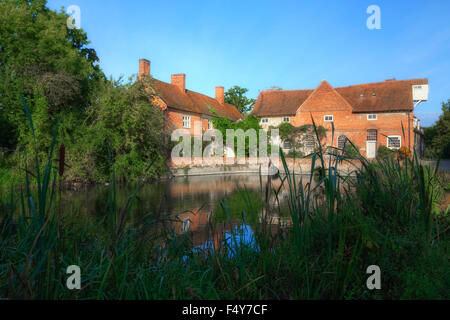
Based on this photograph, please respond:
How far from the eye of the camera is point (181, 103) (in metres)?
29.7

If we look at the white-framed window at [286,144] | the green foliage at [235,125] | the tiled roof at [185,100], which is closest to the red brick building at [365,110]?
the white-framed window at [286,144]

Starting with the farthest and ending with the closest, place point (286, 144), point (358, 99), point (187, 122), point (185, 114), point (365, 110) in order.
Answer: point (286, 144) → point (358, 99) → point (187, 122) → point (365, 110) → point (185, 114)

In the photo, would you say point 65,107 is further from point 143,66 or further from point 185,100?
point 185,100

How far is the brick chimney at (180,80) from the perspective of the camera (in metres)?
32.1

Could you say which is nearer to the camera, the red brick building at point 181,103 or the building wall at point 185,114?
the red brick building at point 181,103

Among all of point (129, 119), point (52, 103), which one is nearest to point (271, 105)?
point (129, 119)

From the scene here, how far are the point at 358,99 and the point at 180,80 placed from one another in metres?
17.6

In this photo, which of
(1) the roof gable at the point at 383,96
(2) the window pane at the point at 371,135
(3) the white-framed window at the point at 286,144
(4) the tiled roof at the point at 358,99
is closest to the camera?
(1) the roof gable at the point at 383,96

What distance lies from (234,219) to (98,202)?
579 cm

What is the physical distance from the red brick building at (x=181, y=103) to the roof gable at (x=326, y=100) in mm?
10058

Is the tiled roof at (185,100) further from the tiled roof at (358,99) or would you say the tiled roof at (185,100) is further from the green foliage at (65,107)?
the green foliage at (65,107)

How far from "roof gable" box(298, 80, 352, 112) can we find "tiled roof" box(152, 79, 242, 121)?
396 inches

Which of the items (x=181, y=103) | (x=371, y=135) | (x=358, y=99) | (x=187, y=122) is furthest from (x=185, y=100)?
(x=371, y=135)
